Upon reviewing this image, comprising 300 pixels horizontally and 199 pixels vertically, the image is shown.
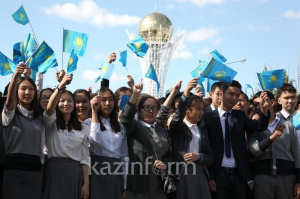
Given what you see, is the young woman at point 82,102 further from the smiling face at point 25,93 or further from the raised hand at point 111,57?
the raised hand at point 111,57

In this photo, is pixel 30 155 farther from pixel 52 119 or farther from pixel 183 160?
pixel 183 160

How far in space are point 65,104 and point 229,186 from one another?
2189 mm

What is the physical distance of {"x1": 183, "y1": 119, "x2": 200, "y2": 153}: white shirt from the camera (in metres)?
5.11

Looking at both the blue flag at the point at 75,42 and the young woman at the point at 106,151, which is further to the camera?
the blue flag at the point at 75,42

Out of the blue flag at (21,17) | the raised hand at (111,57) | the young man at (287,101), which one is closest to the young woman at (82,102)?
the raised hand at (111,57)

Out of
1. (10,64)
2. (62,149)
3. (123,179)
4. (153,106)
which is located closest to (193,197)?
(123,179)

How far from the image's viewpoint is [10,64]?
7547 millimetres

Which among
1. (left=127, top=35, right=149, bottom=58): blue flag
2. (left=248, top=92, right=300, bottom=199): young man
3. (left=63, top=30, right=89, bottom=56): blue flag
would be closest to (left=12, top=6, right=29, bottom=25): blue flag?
(left=63, top=30, right=89, bottom=56): blue flag

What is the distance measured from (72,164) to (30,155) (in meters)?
0.48

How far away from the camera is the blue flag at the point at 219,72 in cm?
572

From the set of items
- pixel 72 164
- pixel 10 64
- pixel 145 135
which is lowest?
pixel 72 164

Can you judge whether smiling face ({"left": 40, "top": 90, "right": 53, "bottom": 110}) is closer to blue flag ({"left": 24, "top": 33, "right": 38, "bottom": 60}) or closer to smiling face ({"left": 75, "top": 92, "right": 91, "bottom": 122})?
smiling face ({"left": 75, "top": 92, "right": 91, "bottom": 122})

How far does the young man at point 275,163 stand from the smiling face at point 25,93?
2867 mm

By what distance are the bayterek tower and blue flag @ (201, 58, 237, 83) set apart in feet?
113
